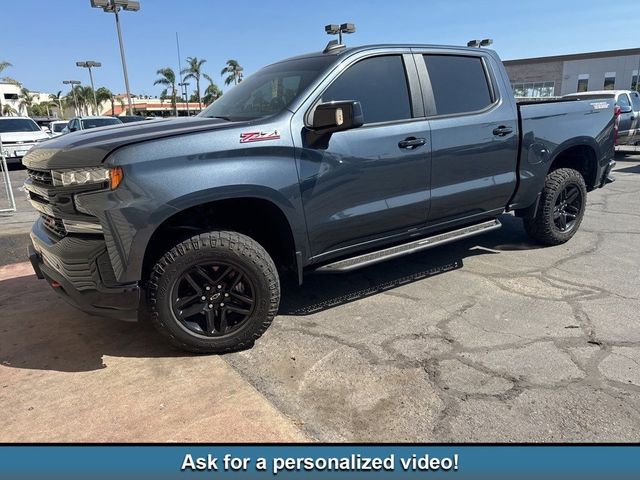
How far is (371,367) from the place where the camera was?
3031 mm

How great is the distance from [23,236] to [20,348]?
284cm

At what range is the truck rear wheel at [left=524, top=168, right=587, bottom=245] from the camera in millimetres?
5051

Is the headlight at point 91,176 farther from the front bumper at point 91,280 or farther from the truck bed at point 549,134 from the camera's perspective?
the truck bed at point 549,134

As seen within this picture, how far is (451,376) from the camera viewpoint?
2908 mm

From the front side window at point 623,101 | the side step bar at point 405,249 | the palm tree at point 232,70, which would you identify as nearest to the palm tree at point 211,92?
the palm tree at point 232,70

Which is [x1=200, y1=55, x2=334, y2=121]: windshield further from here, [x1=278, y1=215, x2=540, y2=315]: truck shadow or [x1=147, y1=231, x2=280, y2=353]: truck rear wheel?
[x1=278, y1=215, x2=540, y2=315]: truck shadow

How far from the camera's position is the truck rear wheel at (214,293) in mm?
2975

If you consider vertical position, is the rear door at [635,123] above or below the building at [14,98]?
below

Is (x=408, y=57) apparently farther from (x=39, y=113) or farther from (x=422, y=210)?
(x=39, y=113)

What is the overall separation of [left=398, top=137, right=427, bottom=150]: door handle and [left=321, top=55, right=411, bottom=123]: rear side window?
190mm

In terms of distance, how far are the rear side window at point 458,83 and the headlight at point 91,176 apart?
2589 millimetres

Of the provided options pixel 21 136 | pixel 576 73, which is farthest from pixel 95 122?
pixel 576 73

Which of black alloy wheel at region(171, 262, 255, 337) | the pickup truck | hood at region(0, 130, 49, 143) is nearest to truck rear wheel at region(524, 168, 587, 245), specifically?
the pickup truck

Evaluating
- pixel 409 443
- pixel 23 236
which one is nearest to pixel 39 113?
pixel 23 236
